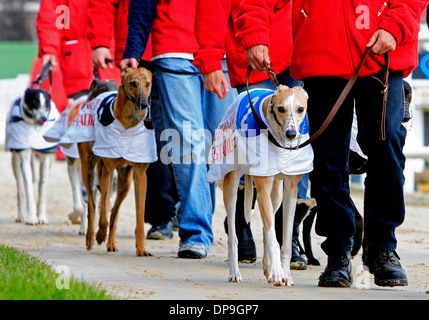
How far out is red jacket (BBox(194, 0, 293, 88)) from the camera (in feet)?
19.9

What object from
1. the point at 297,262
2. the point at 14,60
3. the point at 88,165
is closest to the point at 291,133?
the point at 297,262

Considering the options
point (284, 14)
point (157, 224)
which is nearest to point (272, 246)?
point (284, 14)

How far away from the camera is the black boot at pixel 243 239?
635 cm

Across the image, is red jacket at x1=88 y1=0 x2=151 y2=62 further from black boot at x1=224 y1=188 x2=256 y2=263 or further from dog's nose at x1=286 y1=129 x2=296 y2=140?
dog's nose at x1=286 y1=129 x2=296 y2=140

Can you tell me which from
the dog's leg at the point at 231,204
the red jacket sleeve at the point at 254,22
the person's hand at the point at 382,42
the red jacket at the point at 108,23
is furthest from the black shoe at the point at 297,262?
the red jacket at the point at 108,23

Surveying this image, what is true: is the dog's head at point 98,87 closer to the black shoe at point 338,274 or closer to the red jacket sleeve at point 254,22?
the red jacket sleeve at point 254,22

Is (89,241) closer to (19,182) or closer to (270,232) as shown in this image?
(270,232)

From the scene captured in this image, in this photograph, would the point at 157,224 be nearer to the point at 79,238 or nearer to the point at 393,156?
the point at 79,238

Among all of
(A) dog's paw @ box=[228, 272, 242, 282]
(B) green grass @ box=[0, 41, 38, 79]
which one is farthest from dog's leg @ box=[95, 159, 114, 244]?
(B) green grass @ box=[0, 41, 38, 79]

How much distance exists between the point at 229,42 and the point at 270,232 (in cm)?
174

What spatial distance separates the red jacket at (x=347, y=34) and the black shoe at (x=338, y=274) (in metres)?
1.06

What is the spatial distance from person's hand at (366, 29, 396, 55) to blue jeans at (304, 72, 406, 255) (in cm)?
21
